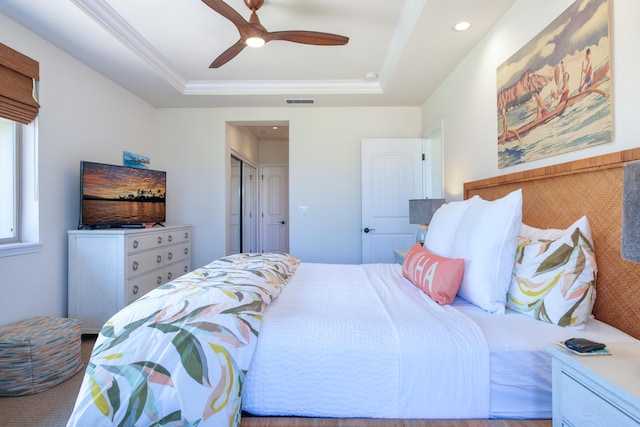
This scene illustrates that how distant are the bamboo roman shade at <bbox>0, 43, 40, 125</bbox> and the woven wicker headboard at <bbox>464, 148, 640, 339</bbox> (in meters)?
3.50

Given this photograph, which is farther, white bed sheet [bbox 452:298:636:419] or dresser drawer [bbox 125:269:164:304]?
dresser drawer [bbox 125:269:164:304]

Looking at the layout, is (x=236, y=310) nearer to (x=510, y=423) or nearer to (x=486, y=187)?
(x=510, y=423)

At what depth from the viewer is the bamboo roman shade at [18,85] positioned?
2121 millimetres

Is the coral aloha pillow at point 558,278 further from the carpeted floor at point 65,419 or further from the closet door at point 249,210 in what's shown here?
the closet door at point 249,210

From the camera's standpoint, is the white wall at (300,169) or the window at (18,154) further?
the white wall at (300,169)

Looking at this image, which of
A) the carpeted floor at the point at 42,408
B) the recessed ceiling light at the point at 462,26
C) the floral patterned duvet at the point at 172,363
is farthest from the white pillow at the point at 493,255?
the carpeted floor at the point at 42,408

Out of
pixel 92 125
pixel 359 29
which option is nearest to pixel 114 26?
pixel 92 125

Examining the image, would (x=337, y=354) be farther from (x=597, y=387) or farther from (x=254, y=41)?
(x=254, y=41)

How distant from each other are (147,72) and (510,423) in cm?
375

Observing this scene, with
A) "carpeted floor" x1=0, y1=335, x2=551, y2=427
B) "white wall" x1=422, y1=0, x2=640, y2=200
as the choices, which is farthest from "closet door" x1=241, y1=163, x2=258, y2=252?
"carpeted floor" x1=0, y1=335, x2=551, y2=427

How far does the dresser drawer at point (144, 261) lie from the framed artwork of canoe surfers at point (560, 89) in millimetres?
3133

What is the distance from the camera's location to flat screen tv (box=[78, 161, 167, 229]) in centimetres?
271

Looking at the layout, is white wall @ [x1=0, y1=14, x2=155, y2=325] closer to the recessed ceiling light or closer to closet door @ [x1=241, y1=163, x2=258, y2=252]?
closet door @ [x1=241, y1=163, x2=258, y2=252]

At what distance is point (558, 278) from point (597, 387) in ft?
1.72
